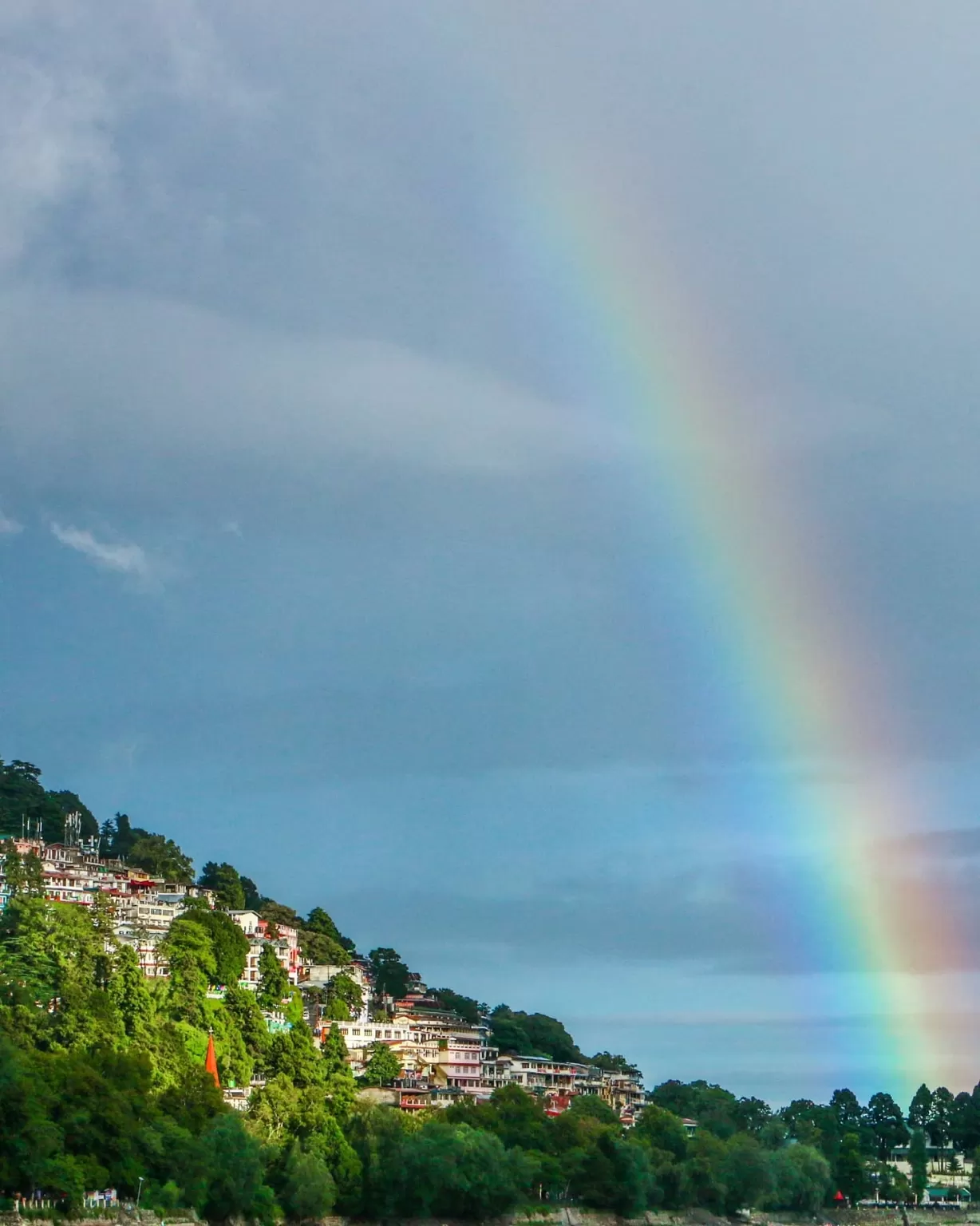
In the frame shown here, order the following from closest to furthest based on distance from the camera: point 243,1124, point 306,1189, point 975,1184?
point 306,1189 → point 243,1124 → point 975,1184

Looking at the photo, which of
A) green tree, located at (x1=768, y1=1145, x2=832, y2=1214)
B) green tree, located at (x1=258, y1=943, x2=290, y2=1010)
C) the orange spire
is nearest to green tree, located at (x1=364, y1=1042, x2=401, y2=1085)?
green tree, located at (x1=258, y1=943, x2=290, y2=1010)

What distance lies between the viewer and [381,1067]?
138375mm

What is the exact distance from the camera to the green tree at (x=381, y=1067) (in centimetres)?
13712

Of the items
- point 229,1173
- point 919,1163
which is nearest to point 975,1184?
point 919,1163

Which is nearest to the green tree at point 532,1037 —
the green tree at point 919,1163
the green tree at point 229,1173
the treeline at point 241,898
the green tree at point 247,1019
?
the treeline at point 241,898

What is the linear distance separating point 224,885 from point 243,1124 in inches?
2630

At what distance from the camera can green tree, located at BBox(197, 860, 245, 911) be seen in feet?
513

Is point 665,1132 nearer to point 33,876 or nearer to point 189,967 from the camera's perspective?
point 189,967

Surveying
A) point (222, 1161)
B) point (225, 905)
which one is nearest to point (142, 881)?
point (225, 905)

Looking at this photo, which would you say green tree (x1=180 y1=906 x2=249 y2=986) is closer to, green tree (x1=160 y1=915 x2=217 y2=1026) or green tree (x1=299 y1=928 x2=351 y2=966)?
green tree (x1=160 y1=915 x2=217 y2=1026)

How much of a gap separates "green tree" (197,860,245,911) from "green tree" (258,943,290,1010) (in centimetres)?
1467

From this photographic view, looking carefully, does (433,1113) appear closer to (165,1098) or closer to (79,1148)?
(165,1098)

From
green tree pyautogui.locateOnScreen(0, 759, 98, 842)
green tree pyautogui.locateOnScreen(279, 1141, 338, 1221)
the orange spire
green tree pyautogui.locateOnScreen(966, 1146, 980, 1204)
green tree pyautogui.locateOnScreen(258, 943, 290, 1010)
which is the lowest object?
green tree pyautogui.locateOnScreen(279, 1141, 338, 1221)

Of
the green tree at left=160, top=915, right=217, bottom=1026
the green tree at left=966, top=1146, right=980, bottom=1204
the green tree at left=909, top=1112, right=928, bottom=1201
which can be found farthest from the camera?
the green tree at left=966, top=1146, right=980, bottom=1204
